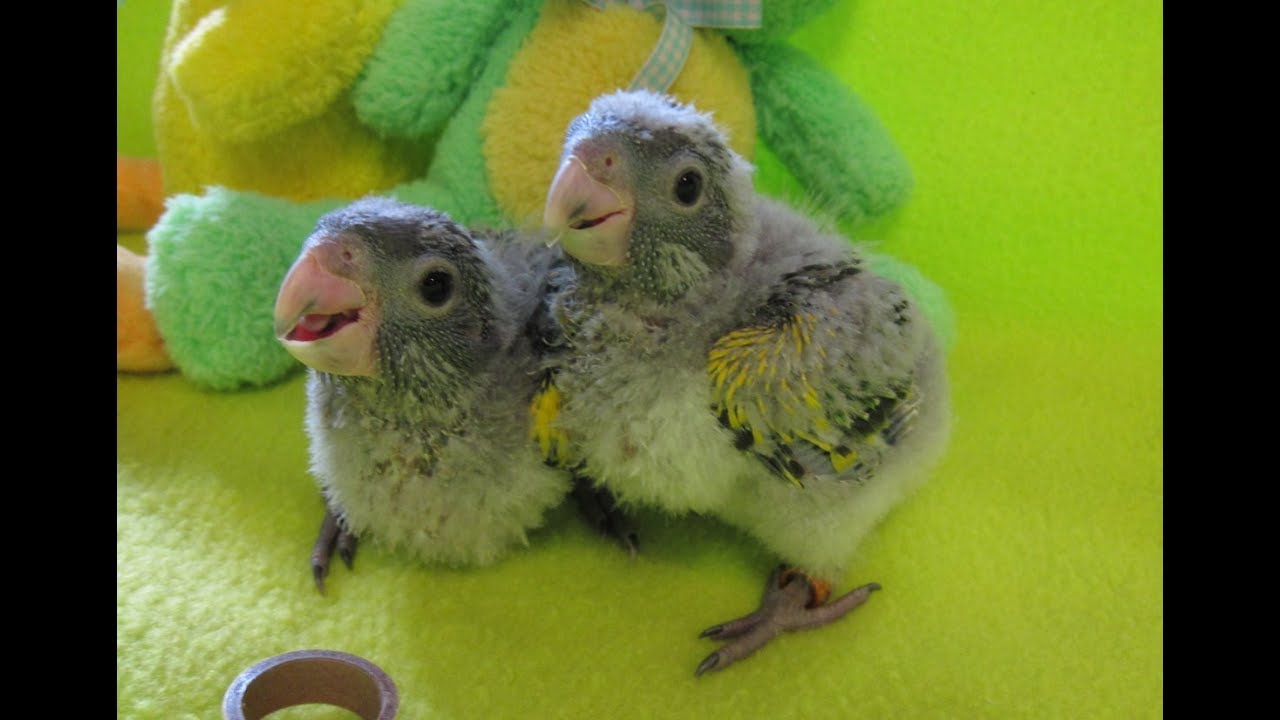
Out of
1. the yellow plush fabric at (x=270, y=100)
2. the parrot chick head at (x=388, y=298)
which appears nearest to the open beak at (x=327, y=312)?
the parrot chick head at (x=388, y=298)

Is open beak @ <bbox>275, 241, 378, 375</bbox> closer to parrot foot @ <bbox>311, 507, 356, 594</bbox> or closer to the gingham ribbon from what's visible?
parrot foot @ <bbox>311, 507, 356, 594</bbox>

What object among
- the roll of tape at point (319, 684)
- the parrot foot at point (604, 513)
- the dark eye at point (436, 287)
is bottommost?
the roll of tape at point (319, 684)

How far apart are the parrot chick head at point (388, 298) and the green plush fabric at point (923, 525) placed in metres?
0.29

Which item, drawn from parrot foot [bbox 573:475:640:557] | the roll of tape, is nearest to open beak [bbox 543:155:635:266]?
parrot foot [bbox 573:475:640:557]

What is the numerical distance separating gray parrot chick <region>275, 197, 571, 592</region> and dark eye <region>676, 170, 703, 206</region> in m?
0.22

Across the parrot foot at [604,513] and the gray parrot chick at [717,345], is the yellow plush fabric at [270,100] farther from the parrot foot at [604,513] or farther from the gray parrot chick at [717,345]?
the parrot foot at [604,513]

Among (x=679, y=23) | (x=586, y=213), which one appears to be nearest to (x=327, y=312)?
(x=586, y=213)

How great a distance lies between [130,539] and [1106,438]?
1.31 meters

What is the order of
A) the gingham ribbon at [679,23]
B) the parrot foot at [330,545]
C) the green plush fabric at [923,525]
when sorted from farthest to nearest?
the gingham ribbon at [679,23], the parrot foot at [330,545], the green plush fabric at [923,525]

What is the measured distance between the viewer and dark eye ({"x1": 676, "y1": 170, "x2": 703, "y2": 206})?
96cm

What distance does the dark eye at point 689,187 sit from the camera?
0.96m

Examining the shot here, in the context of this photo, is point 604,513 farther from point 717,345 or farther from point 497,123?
point 497,123

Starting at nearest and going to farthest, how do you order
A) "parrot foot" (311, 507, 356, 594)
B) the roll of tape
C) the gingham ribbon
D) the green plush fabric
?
the roll of tape < the green plush fabric < "parrot foot" (311, 507, 356, 594) < the gingham ribbon

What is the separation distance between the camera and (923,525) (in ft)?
4.10
